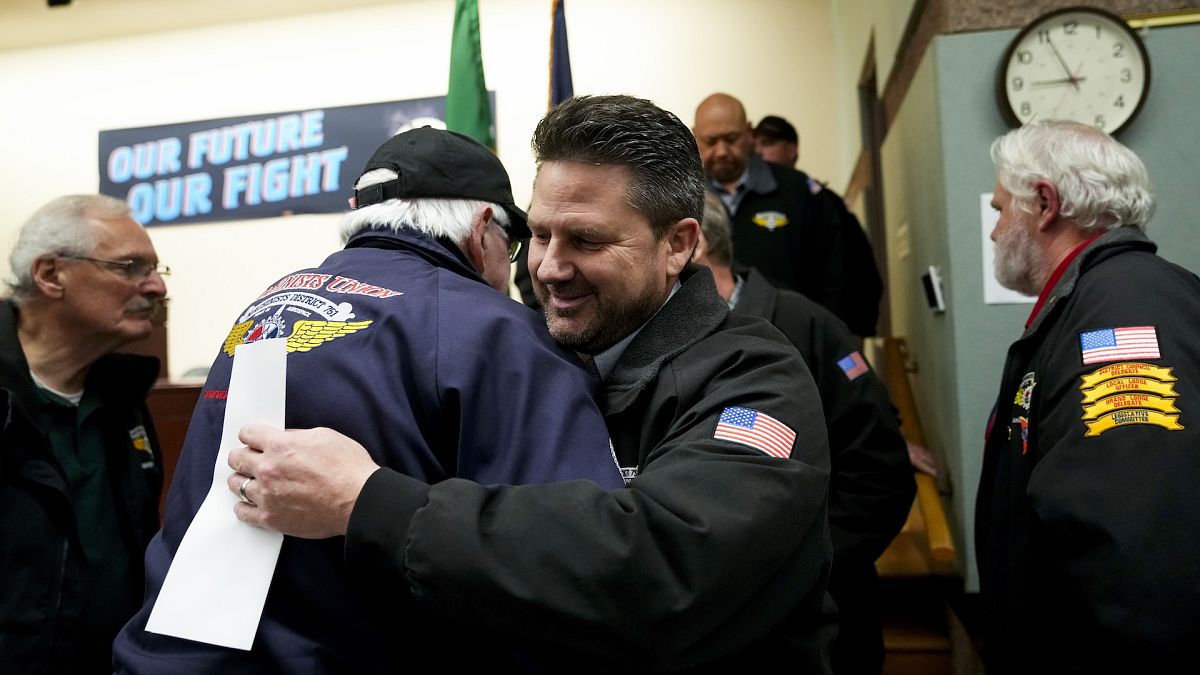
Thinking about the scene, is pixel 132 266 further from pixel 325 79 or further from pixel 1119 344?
pixel 325 79

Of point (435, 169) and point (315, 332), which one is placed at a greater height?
point (435, 169)

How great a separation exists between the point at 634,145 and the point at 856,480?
1.34 meters

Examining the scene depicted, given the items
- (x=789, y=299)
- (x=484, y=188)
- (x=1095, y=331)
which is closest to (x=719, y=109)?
(x=789, y=299)

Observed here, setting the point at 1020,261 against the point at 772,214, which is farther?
the point at 772,214

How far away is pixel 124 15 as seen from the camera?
7.76m

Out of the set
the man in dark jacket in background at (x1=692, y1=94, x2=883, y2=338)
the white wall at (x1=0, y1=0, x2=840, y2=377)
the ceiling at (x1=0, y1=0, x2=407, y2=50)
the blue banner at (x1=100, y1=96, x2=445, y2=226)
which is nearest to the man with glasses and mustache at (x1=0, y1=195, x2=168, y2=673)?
the man in dark jacket in background at (x1=692, y1=94, x2=883, y2=338)

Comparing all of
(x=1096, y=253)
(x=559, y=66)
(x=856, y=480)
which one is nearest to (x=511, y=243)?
(x=1096, y=253)

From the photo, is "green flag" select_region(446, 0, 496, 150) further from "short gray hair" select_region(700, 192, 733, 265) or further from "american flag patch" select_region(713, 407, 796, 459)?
"american flag patch" select_region(713, 407, 796, 459)

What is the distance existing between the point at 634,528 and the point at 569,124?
1.98ft

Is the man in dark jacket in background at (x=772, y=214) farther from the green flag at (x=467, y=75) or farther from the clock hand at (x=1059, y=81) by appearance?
the clock hand at (x=1059, y=81)

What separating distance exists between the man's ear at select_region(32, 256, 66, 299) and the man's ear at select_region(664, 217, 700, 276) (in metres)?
1.58

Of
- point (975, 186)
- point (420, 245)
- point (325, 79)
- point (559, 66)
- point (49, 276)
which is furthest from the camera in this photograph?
point (325, 79)

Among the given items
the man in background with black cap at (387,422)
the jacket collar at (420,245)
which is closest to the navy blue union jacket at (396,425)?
the man in background with black cap at (387,422)

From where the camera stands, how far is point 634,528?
103cm
